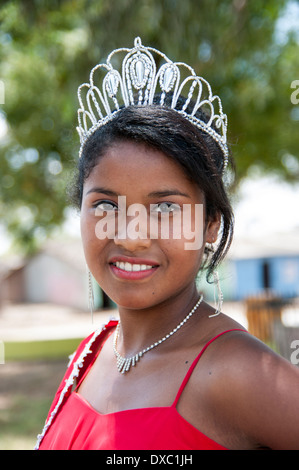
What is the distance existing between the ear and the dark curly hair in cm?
2

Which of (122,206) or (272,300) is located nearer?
(122,206)

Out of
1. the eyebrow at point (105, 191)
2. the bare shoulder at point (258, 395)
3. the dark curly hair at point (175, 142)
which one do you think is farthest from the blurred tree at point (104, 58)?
the bare shoulder at point (258, 395)

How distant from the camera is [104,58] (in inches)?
231

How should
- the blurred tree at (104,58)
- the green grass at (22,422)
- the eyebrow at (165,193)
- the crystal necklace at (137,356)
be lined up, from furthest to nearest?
1. the green grass at (22,422)
2. the blurred tree at (104,58)
3. the crystal necklace at (137,356)
4. the eyebrow at (165,193)

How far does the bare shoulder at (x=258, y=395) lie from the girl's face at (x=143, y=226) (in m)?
0.32

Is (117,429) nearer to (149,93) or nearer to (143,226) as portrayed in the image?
(143,226)

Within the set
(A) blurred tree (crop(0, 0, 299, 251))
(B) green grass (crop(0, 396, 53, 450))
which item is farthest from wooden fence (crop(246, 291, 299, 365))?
(B) green grass (crop(0, 396, 53, 450))

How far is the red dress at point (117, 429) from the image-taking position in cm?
129

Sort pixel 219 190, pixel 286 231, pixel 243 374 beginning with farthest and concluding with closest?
1. pixel 286 231
2. pixel 219 190
3. pixel 243 374

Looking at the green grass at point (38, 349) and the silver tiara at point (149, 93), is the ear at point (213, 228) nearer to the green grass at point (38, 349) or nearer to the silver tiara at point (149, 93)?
the silver tiara at point (149, 93)

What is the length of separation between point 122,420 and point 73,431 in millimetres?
237
